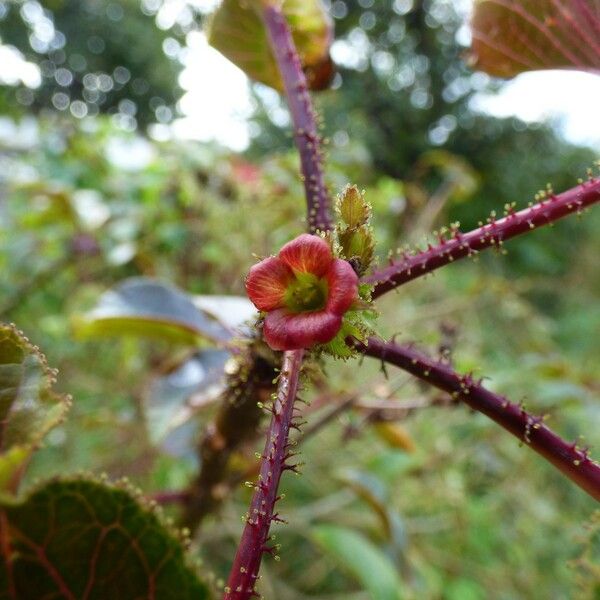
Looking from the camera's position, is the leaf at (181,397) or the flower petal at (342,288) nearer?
the flower petal at (342,288)

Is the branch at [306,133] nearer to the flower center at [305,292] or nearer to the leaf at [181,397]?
the flower center at [305,292]

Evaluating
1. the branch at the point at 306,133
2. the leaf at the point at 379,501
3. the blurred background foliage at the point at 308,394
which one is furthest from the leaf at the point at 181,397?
the branch at the point at 306,133

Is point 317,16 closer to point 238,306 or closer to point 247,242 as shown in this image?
point 238,306

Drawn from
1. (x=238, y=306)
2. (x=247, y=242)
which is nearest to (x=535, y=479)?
(x=247, y=242)

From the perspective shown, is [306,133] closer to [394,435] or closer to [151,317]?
[151,317]

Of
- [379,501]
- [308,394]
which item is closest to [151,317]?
[308,394]
